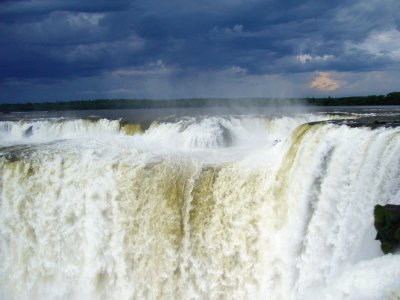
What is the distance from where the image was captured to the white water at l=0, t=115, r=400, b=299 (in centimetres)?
819

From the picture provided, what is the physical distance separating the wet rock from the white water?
0.35m

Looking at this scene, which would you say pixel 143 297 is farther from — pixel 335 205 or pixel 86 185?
pixel 335 205

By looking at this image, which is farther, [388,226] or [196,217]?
[196,217]

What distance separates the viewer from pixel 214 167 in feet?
39.6

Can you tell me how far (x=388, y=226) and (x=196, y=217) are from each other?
5.45m

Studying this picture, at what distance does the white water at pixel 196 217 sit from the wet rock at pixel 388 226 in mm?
345

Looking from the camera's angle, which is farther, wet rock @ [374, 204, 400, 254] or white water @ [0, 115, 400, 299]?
white water @ [0, 115, 400, 299]

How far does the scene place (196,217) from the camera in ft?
36.2

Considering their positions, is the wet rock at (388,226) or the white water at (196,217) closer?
the wet rock at (388,226)

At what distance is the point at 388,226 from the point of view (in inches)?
251

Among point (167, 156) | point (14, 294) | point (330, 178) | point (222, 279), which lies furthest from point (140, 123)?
point (330, 178)

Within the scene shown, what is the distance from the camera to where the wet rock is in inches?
246

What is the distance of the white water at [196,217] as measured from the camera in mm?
8188

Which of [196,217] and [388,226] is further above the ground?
[388,226]
